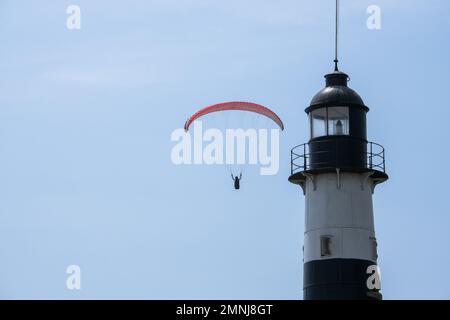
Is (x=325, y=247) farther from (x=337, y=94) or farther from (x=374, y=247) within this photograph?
(x=337, y=94)

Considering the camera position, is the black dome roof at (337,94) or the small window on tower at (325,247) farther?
the black dome roof at (337,94)

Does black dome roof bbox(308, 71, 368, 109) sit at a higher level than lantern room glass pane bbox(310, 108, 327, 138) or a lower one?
higher

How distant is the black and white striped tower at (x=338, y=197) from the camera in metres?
70.7

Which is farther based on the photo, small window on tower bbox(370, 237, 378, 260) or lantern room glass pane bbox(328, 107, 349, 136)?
lantern room glass pane bbox(328, 107, 349, 136)

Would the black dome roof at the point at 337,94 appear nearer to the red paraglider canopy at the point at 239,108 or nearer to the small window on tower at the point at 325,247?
the red paraglider canopy at the point at 239,108

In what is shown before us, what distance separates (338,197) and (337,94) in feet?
15.1

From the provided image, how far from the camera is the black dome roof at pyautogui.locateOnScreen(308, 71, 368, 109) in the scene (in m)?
73.2

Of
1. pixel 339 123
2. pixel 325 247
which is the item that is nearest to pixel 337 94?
pixel 339 123

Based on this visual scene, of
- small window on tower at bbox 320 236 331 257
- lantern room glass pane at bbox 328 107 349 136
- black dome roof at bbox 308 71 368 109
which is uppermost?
black dome roof at bbox 308 71 368 109

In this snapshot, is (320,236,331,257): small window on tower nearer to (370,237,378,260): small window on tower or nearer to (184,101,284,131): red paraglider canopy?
(370,237,378,260): small window on tower

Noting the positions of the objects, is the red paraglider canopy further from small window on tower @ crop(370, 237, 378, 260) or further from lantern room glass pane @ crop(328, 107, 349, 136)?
small window on tower @ crop(370, 237, 378, 260)

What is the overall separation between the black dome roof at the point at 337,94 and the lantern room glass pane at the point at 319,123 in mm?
393
